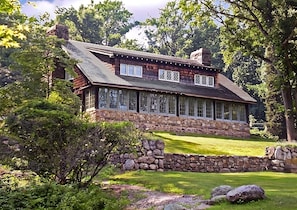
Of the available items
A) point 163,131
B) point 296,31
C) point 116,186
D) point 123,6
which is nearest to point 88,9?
point 123,6

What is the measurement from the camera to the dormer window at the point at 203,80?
34.3 metres

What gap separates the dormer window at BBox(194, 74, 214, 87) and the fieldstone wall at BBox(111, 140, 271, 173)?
49.1 ft

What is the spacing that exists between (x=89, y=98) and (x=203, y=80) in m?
10.7

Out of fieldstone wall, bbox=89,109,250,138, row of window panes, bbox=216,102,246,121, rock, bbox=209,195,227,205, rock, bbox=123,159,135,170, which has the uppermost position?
row of window panes, bbox=216,102,246,121

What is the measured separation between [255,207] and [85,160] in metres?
5.85

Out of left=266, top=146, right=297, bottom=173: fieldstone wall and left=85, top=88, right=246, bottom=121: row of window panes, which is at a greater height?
left=85, top=88, right=246, bottom=121: row of window panes

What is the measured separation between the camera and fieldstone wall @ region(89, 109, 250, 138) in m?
28.3

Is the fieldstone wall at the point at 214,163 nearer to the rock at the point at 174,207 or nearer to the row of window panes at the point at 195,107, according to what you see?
the rock at the point at 174,207

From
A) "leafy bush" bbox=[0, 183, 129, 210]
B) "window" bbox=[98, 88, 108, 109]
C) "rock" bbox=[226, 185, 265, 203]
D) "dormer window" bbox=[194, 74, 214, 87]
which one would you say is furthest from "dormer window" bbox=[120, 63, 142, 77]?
"rock" bbox=[226, 185, 265, 203]

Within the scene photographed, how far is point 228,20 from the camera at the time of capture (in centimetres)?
2650

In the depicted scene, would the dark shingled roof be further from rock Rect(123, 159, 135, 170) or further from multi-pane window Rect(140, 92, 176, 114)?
rock Rect(123, 159, 135, 170)

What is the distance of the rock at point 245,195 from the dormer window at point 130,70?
21.0 meters

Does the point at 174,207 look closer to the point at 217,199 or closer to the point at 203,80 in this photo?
the point at 217,199

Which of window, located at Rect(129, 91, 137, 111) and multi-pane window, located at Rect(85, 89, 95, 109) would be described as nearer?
multi-pane window, located at Rect(85, 89, 95, 109)
